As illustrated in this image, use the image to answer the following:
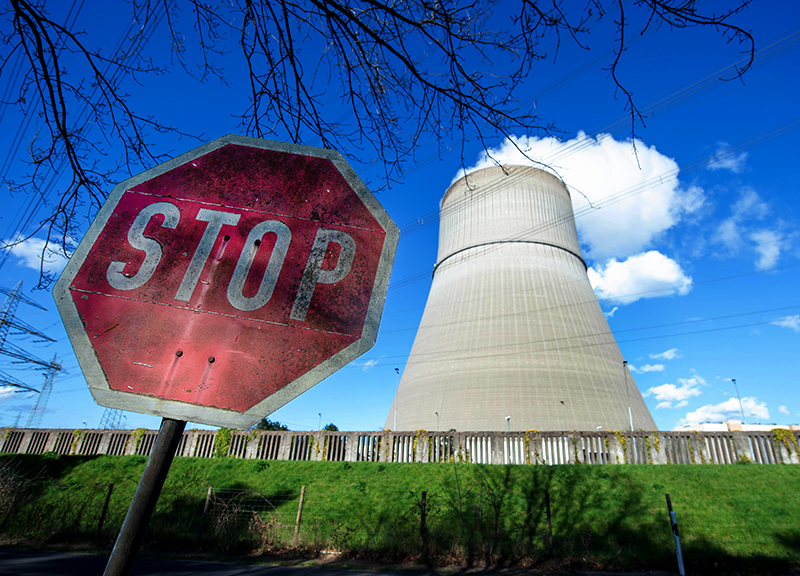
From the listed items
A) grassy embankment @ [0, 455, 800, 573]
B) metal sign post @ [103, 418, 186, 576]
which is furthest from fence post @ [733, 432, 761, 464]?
metal sign post @ [103, 418, 186, 576]

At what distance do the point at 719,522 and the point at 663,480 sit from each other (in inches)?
55.5

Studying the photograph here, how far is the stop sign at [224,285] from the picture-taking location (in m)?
0.88

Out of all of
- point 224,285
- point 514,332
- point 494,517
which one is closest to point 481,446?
point 494,517

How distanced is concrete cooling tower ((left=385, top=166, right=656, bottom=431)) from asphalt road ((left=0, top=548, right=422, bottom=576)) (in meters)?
8.36

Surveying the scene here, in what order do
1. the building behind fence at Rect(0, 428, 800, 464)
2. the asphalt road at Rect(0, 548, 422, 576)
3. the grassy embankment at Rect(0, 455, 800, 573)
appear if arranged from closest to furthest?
1. the asphalt road at Rect(0, 548, 422, 576)
2. the grassy embankment at Rect(0, 455, 800, 573)
3. the building behind fence at Rect(0, 428, 800, 464)

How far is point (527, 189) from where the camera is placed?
16516mm

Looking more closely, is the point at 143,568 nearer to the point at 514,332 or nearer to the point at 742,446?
the point at 742,446

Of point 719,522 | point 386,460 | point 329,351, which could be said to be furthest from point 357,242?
point 386,460

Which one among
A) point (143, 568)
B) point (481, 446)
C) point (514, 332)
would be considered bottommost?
point (143, 568)

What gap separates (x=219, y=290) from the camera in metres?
0.97

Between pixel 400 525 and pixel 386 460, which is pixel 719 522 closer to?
pixel 400 525

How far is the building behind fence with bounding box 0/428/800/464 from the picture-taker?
873 centimetres

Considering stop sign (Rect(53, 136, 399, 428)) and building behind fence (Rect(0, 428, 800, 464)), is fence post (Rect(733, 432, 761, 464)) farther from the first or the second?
stop sign (Rect(53, 136, 399, 428))

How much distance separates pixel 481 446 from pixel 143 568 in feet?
22.6
